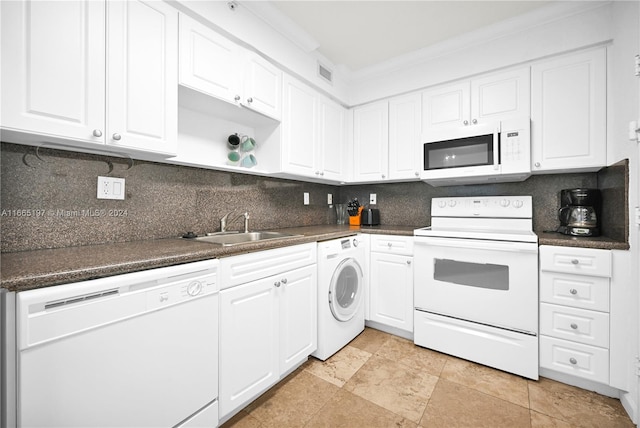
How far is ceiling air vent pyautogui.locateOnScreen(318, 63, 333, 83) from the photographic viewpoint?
2.50 m

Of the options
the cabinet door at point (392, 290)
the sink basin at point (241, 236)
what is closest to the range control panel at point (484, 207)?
the cabinet door at point (392, 290)

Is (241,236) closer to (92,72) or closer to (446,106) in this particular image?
(92,72)

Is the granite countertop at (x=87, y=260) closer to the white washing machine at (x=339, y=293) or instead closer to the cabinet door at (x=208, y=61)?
the white washing machine at (x=339, y=293)

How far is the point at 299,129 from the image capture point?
2.31 metres

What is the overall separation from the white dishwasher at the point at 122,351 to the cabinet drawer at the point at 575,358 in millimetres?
2059

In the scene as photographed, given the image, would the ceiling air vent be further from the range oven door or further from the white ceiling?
the range oven door

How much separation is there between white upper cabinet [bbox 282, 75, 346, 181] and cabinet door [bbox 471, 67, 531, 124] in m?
1.24

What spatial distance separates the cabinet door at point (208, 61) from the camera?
150 cm

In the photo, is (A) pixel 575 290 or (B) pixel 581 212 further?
(B) pixel 581 212

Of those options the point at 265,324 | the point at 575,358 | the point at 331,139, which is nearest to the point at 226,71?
the point at 331,139

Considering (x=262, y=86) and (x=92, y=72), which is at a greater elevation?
(x=262, y=86)

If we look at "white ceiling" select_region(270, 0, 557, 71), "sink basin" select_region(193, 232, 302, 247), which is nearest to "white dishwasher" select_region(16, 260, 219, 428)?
"sink basin" select_region(193, 232, 302, 247)

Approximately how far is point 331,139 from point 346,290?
1.48 metres

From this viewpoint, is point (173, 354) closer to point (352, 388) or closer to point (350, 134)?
point (352, 388)
